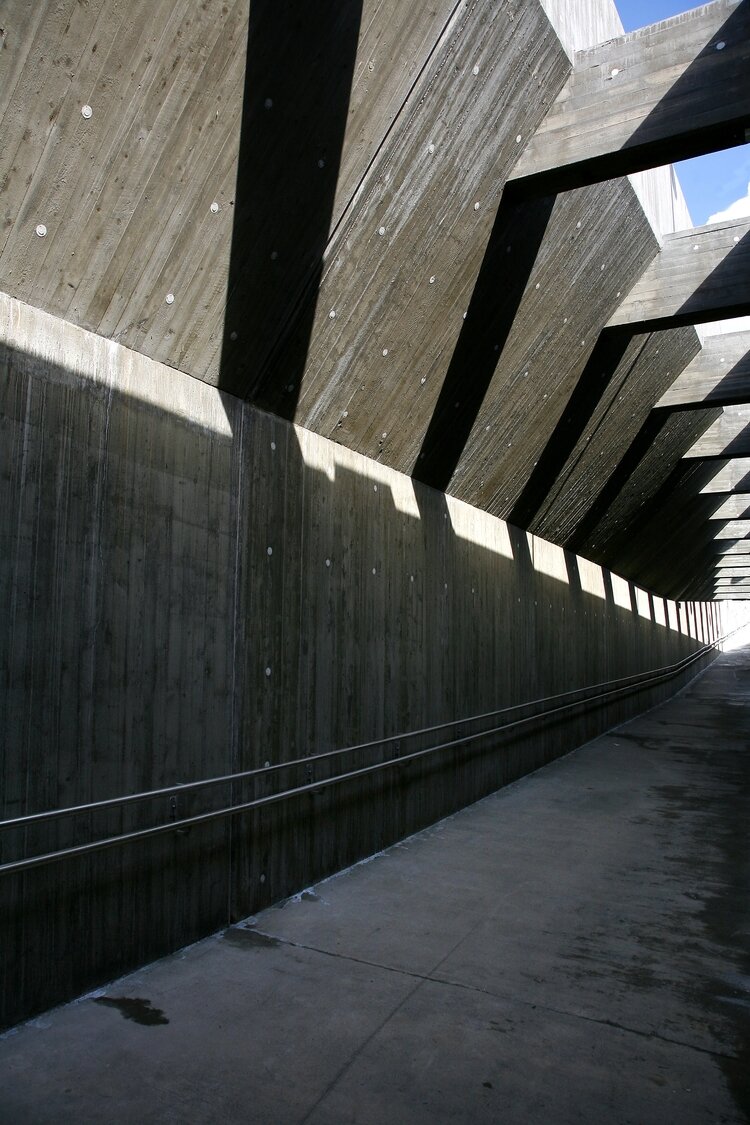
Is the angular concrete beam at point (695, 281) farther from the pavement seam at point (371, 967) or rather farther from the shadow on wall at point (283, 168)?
the pavement seam at point (371, 967)

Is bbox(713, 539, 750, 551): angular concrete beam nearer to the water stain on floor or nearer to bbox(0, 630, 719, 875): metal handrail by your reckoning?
bbox(0, 630, 719, 875): metal handrail

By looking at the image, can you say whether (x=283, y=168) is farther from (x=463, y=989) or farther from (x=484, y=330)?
(x=463, y=989)

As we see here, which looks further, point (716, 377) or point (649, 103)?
point (716, 377)

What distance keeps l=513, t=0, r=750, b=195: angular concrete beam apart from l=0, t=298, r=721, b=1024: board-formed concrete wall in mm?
2687

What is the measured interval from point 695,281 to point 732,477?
9826mm

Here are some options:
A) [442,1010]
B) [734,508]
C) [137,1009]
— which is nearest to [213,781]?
[137,1009]

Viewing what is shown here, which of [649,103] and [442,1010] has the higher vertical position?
[649,103]

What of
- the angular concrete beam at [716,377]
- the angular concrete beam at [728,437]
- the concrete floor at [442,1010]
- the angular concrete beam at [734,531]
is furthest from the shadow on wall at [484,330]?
the angular concrete beam at [734,531]

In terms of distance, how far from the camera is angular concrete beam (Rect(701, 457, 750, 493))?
16734 millimetres

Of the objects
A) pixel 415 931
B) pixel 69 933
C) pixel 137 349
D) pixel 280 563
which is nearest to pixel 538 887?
pixel 415 931

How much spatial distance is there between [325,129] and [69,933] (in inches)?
173

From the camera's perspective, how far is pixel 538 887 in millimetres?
5773

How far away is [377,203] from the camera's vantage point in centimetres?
505

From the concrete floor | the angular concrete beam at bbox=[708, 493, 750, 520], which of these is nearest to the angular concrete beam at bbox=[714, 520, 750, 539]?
the angular concrete beam at bbox=[708, 493, 750, 520]
